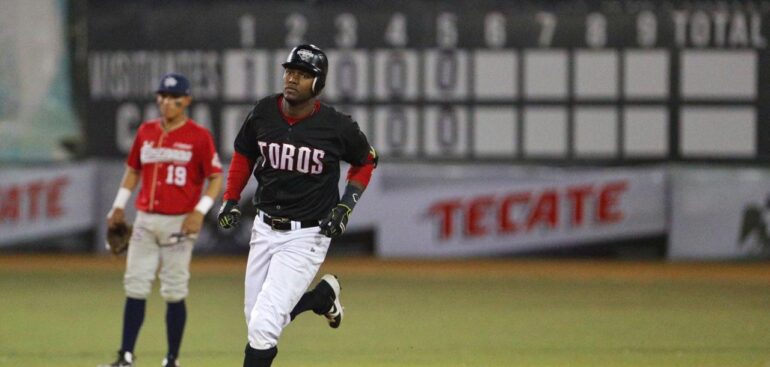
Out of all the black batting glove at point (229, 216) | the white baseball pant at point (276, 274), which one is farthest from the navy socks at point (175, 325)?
the black batting glove at point (229, 216)

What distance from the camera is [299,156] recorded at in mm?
6805

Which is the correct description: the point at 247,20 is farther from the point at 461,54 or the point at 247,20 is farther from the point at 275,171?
the point at 275,171

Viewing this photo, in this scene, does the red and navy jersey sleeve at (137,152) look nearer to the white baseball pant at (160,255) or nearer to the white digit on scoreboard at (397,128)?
the white baseball pant at (160,255)

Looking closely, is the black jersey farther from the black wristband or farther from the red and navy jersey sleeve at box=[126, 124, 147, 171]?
the red and navy jersey sleeve at box=[126, 124, 147, 171]

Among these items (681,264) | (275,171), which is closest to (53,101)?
(681,264)

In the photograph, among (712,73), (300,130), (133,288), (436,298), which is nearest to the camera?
(300,130)

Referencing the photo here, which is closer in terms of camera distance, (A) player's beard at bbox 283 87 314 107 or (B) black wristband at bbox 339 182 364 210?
(A) player's beard at bbox 283 87 314 107

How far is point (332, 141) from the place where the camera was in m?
6.90

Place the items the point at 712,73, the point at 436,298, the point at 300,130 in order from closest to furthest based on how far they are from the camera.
→ the point at 300,130, the point at 436,298, the point at 712,73

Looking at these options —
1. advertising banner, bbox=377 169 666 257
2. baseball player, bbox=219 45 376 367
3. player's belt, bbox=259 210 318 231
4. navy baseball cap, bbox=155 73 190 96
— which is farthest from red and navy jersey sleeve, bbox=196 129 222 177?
advertising banner, bbox=377 169 666 257

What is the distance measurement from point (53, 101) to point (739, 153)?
8.69 meters

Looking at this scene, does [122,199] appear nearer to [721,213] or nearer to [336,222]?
[336,222]

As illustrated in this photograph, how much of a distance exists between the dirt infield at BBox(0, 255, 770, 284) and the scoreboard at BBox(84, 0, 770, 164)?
1.32m

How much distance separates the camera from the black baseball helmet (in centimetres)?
669
